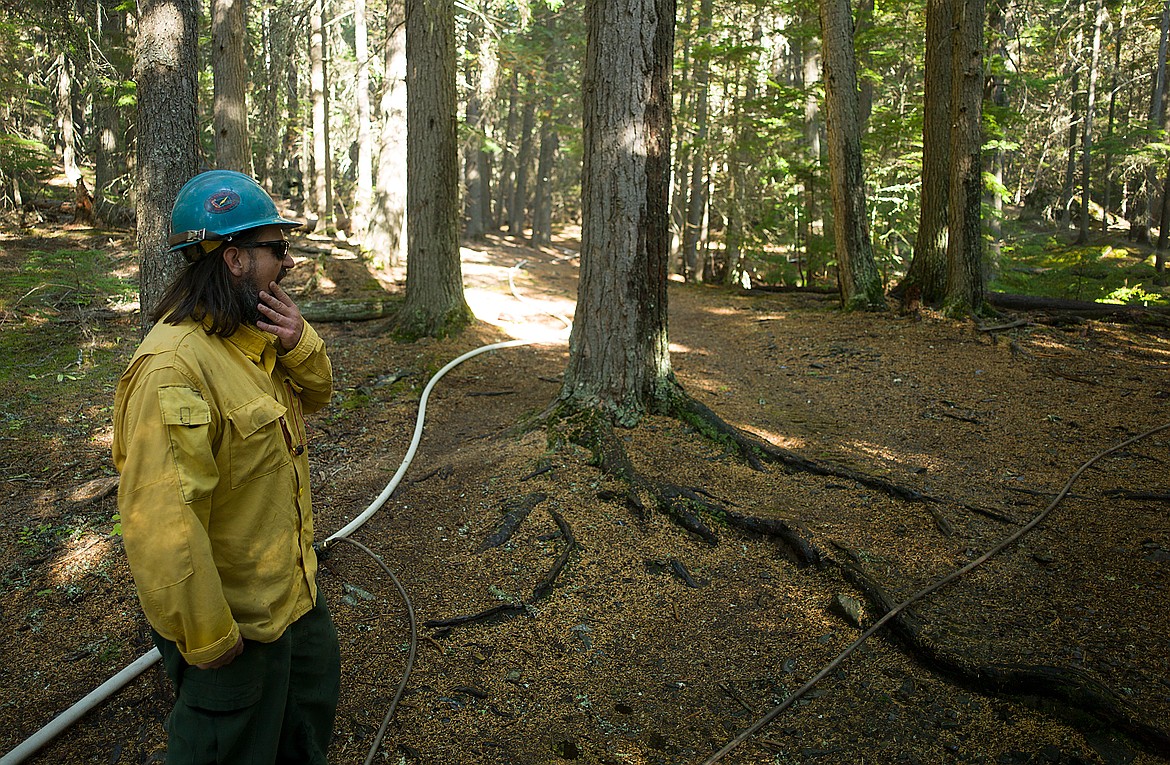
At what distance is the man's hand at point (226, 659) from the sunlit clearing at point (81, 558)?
2.94 m

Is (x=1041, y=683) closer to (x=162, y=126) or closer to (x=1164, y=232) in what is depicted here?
(x=162, y=126)

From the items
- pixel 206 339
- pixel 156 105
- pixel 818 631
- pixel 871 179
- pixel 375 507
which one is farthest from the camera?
pixel 871 179

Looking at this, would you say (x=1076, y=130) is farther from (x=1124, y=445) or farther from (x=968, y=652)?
(x=968, y=652)

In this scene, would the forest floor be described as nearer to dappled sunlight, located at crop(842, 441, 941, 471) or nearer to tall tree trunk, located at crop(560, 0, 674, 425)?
dappled sunlight, located at crop(842, 441, 941, 471)

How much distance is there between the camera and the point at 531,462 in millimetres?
5426

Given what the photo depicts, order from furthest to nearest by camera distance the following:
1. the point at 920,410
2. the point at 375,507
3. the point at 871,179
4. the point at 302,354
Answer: the point at 871,179 → the point at 920,410 → the point at 375,507 → the point at 302,354

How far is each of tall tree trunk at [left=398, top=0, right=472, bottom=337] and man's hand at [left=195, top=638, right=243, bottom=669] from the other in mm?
8024

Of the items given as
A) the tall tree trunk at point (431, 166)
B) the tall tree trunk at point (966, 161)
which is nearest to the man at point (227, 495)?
the tall tree trunk at point (431, 166)

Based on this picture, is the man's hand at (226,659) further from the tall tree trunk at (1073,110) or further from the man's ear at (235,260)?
the tall tree trunk at (1073,110)

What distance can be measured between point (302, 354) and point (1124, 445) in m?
5.97

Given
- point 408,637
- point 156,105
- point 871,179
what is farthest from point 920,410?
point 871,179

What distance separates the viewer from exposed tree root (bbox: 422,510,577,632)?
3.83m

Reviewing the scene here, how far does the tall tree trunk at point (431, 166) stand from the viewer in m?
9.59

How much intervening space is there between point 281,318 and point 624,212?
3716 millimetres
